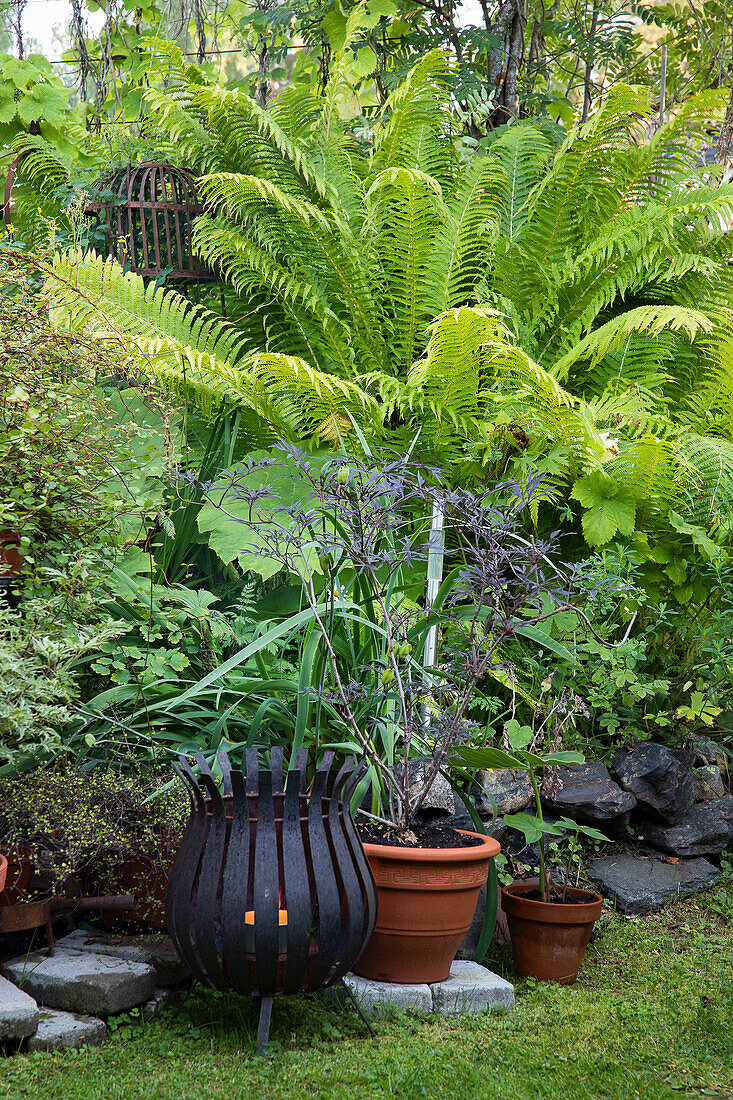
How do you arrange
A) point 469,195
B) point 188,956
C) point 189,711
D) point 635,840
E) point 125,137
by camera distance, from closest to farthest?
point 188,956
point 189,711
point 635,840
point 469,195
point 125,137

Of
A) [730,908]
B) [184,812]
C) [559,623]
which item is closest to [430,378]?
[559,623]

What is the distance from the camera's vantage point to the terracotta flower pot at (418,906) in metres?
2.05

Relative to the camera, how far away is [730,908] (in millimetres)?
2807

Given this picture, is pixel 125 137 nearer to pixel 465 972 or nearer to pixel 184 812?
pixel 184 812

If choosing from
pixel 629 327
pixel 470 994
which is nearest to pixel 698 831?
pixel 470 994

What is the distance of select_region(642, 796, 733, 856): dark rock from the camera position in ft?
9.78

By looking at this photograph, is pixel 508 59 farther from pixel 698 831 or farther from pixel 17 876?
pixel 17 876

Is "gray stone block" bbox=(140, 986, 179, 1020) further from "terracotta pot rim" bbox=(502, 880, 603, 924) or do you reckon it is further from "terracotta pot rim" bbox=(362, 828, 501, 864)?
"terracotta pot rim" bbox=(502, 880, 603, 924)

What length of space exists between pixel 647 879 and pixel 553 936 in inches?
25.9

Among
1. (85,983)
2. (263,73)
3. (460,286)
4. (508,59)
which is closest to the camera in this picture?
(85,983)

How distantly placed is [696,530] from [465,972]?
1620 mm

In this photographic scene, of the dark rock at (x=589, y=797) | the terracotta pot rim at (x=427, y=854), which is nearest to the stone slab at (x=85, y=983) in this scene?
the terracotta pot rim at (x=427, y=854)

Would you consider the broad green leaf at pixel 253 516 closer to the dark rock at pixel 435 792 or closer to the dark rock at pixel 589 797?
the dark rock at pixel 435 792

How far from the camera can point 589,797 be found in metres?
2.85
